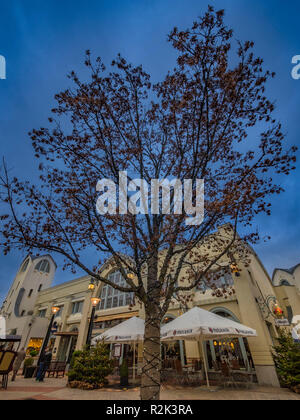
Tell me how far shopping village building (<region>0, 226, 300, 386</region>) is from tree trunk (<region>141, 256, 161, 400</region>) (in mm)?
2287

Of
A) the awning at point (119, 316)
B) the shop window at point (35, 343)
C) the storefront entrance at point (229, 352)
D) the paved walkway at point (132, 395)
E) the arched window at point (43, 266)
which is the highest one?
the arched window at point (43, 266)

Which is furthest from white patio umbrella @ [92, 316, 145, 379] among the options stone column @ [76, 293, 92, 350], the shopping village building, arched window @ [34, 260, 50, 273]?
arched window @ [34, 260, 50, 273]

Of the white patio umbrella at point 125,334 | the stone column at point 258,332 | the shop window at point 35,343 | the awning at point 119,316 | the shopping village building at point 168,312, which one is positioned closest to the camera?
the stone column at point 258,332

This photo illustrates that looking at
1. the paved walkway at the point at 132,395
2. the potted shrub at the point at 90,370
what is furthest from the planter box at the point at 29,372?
the paved walkway at the point at 132,395

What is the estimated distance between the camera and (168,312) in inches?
626

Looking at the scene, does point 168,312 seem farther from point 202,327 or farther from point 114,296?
point 202,327

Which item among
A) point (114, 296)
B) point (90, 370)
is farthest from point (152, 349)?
point (114, 296)

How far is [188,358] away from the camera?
1347cm

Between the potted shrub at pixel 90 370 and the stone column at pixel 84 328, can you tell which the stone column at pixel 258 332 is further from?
the stone column at pixel 84 328

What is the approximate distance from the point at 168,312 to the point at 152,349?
13471 millimetres

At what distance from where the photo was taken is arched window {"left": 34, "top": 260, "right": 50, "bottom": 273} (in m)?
32.8

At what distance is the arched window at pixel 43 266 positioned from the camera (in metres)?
32.8

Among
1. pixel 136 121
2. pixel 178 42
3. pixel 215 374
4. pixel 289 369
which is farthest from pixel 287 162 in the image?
pixel 215 374
